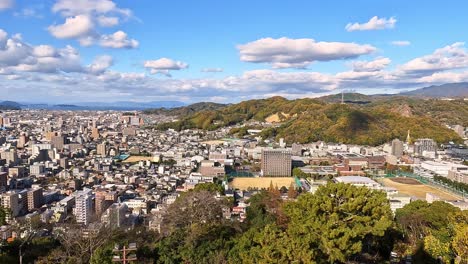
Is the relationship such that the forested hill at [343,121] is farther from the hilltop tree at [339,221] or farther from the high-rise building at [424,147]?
the hilltop tree at [339,221]

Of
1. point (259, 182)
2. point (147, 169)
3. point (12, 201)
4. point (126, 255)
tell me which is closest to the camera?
point (126, 255)

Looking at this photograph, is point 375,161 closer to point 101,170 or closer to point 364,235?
point 101,170

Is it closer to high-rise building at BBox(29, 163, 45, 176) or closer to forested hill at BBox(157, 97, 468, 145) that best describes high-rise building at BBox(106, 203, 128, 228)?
high-rise building at BBox(29, 163, 45, 176)

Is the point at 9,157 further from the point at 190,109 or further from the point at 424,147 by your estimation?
the point at 190,109

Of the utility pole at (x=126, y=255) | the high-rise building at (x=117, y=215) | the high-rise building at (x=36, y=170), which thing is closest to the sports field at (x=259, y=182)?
the high-rise building at (x=117, y=215)

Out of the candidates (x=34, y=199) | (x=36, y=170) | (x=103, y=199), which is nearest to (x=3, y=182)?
(x=34, y=199)

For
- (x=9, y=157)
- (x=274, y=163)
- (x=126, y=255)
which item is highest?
(x=126, y=255)
